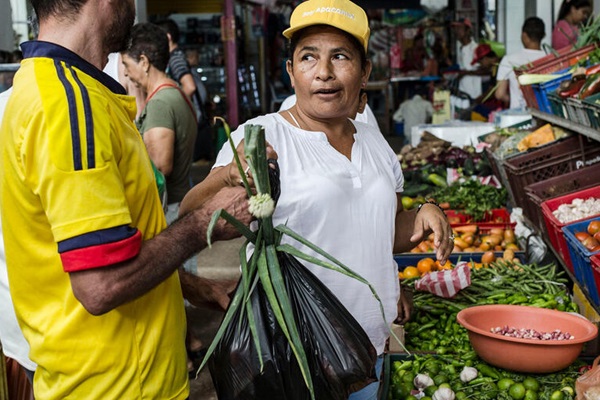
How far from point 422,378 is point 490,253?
189 centimetres

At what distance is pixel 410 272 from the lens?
17.7 feet

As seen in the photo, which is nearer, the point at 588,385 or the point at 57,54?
the point at 57,54

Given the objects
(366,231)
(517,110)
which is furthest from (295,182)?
(517,110)

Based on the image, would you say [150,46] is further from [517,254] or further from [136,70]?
[517,254]

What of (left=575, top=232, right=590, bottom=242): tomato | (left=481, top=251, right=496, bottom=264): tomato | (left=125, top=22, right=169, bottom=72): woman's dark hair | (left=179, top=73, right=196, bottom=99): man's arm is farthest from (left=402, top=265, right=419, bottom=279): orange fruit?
(left=179, top=73, right=196, bottom=99): man's arm

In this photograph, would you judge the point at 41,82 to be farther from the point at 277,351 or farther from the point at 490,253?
the point at 490,253

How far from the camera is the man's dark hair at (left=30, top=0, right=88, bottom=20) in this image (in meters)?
2.17

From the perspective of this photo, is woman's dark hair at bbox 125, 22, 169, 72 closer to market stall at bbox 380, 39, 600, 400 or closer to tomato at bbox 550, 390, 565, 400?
market stall at bbox 380, 39, 600, 400

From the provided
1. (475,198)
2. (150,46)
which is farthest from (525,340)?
(475,198)

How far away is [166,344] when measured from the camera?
7.58ft

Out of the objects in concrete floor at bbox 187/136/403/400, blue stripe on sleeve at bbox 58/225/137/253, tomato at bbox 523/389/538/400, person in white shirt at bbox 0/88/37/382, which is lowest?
concrete floor at bbox 187/136/403/400

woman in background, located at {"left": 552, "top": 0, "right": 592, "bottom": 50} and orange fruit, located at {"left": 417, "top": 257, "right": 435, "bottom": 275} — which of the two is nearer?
orange fruit, located at {"left": 417, "top": 257, "right": 435, "bottom": 275}

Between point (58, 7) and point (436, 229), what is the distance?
4.85 feet

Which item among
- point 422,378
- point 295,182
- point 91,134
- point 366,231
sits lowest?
point 422,378
